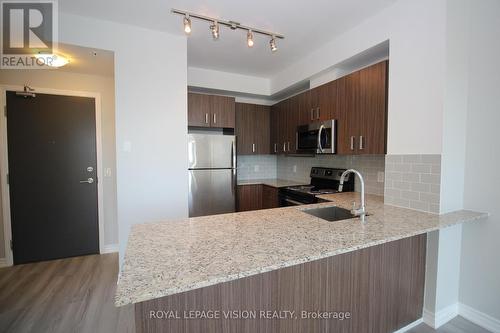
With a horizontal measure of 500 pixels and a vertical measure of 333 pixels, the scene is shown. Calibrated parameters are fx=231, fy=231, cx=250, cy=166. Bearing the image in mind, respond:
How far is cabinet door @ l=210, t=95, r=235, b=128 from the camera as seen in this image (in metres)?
3.36

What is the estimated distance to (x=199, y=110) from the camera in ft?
10.8

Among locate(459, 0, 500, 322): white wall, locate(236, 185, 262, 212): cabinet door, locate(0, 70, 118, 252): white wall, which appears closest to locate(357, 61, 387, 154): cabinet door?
locate(459, 0, 500, 322): white wall

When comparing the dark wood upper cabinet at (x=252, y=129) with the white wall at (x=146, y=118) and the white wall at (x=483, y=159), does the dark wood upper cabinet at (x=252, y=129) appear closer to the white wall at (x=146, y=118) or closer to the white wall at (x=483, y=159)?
the white wall at (x=146, y=118)

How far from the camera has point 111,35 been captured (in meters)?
2.28

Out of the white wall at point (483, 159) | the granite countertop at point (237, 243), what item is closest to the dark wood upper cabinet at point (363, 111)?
the white wall at point (483, 159)

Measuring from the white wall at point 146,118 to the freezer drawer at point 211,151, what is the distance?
369mm

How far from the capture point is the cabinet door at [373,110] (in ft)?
6.91

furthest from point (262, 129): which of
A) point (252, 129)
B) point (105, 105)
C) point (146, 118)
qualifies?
point (105, 105)

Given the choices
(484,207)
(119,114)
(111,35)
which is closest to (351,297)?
(484,207)

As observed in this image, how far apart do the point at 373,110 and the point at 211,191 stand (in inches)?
82.7

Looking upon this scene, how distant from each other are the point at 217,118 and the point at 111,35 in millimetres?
1533

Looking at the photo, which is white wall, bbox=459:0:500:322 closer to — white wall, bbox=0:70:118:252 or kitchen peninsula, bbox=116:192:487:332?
kitchen peninsula, bbox=116:192:487:332

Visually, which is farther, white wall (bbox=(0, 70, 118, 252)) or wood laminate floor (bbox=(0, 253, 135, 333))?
white wall (bbox=(0, 70, 118, 252))

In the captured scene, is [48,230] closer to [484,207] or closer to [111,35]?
[111,35]
